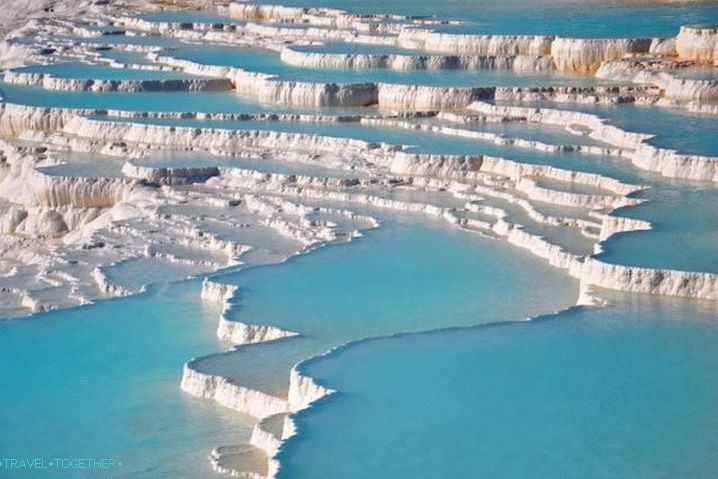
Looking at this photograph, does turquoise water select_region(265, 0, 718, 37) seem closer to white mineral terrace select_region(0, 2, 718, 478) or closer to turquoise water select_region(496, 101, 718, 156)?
white mineral terrace select_region(0, 2, 718, 478)

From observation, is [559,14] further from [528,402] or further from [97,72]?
[528,402]

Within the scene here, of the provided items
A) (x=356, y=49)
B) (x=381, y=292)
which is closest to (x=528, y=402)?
(x=381, y=292)

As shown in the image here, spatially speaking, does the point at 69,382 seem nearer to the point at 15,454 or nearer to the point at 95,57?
the point at 15,454

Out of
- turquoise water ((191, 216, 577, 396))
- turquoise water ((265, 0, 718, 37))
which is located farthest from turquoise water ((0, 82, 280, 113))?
turquoise water ((191, 216, 577, 396))

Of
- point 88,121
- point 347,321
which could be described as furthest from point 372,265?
point 88,121

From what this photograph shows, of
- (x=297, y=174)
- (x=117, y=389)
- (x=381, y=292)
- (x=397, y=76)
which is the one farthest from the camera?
(x=397, y=76)

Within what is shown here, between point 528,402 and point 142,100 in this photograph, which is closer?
point 528,402
